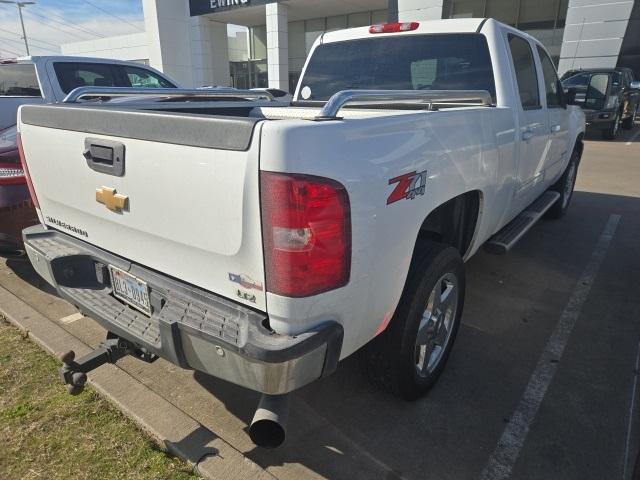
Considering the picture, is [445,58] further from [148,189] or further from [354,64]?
[148,189]

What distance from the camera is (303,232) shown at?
163 cm

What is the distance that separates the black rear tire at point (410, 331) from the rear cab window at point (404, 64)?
5.03 ft

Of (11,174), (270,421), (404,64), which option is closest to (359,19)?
(404,64)

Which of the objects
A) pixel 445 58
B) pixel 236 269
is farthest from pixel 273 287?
pixel 445 58

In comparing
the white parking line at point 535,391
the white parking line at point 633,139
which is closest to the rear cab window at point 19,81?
the white parking line at point 535,391

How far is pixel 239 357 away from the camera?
5.66 feet

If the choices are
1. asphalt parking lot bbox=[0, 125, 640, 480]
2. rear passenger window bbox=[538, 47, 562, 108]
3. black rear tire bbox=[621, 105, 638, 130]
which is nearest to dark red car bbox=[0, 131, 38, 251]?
asphalt parking lot bbox=[0, 125, 640, 480]

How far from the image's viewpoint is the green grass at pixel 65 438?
2.22 m

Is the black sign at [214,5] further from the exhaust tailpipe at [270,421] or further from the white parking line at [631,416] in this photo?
the exhaust tailpipe at [270,421]

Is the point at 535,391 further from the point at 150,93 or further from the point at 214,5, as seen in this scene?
the point at 214,5

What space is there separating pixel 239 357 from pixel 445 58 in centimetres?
285

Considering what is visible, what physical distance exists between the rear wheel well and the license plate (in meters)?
1.49

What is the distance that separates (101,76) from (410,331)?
20.2ft

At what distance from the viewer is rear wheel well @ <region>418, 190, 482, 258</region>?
9.05ft
